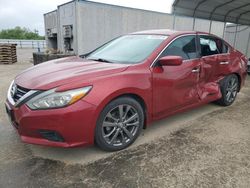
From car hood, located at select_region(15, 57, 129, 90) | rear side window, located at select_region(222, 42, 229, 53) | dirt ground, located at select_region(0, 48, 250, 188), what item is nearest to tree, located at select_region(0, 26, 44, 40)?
rear side window, located at select_region(222, 42, 229, 53)

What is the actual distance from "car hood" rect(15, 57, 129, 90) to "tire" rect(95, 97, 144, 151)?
38 centimetres

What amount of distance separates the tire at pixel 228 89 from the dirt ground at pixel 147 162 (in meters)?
1.04

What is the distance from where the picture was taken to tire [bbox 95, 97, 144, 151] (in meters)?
2.49

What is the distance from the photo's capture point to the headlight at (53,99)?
219cm

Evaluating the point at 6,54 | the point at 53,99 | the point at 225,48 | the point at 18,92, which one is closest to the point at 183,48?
the point at 225,48

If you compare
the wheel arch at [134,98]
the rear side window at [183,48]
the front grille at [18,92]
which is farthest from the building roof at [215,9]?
the front grille at [18,92]

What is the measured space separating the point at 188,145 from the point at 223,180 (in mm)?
713

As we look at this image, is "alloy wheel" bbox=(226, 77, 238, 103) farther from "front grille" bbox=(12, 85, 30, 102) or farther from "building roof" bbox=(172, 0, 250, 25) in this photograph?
"building roof" bbox=(172, 0, 250, 25)

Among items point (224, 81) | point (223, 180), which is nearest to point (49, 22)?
point (224, 81)

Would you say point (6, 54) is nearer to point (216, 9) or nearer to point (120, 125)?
point (216, 9)

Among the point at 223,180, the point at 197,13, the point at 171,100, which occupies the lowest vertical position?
the point at 223,180

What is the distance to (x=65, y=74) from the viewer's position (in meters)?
2.50

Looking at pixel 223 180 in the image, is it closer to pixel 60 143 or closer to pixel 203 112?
pixel 60 143

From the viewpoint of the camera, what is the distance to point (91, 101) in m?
2.29
